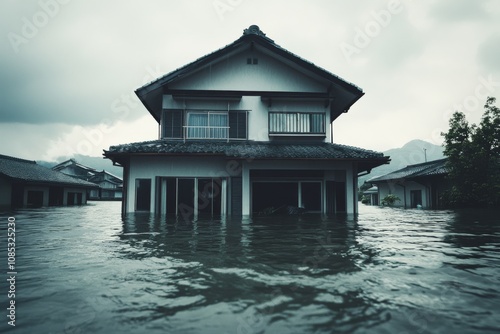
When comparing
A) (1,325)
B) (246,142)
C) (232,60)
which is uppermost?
(232,60)

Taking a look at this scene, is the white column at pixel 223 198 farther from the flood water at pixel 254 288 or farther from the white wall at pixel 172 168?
the flood water at pixel 254 288

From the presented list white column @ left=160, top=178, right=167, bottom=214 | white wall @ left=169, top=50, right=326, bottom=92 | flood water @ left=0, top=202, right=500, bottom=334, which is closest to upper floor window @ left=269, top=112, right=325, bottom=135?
white wall @ left=169, top=50, right=326, bottom=92

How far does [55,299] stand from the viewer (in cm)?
279

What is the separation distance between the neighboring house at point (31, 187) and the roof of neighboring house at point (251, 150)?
540 inches

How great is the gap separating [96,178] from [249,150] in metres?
40.3

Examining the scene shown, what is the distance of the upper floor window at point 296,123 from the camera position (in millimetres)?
13688

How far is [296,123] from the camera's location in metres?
13.8

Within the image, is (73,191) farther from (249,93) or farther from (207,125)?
(249,93)

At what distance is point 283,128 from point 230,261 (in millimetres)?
10183

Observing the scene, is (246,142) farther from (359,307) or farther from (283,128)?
(359,307)

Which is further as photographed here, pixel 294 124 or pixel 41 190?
pixel 41 190

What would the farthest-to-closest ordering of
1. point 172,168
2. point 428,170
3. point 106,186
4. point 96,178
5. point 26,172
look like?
point 106,186
point 96,178
point 26,172
point 428,170
point 172,168

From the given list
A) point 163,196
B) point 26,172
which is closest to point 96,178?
point 26,172

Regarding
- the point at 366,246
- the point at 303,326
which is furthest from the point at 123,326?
the point at 366,246
